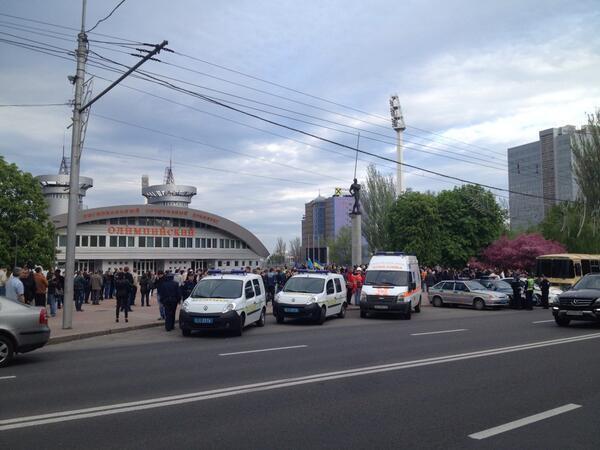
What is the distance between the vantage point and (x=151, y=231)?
69250 millimetres

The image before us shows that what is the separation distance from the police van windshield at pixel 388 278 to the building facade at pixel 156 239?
41.7 m

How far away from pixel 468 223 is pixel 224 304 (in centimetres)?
3928

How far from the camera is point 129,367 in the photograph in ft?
32.7

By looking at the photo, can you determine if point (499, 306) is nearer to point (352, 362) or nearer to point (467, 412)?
point (352, 362)

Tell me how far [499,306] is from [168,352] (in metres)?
19.5

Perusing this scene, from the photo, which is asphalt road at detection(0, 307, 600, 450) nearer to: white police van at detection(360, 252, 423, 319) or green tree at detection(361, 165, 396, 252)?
white police van at detection(360, 252, 423, 319)

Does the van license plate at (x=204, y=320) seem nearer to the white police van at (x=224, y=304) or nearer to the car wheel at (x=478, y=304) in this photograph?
the white police van at (x=224, y=304)

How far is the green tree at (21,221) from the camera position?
1460 inches

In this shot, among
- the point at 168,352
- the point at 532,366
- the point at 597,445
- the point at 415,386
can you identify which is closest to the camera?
the point at 597,445

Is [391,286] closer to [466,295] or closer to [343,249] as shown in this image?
[466,295]

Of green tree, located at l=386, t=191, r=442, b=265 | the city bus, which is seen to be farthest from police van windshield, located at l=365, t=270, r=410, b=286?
green tree, located at l=386, t=191, r=442, b=265

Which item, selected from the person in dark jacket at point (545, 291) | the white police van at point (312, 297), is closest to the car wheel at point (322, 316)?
the white police van at point (312, 297)

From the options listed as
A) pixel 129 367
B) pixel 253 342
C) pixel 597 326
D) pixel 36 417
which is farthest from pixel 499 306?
pixel 36 417

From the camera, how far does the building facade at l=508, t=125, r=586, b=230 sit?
6253cm
